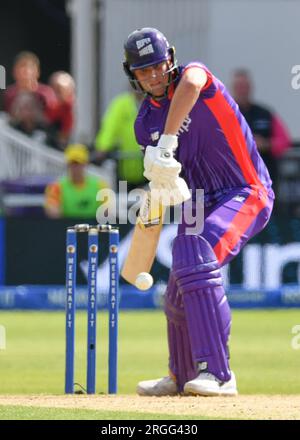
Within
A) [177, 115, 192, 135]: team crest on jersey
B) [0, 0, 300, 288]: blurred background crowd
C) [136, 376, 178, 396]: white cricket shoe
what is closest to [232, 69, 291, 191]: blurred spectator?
[0, 0, 300, 288]: blurred background crowd

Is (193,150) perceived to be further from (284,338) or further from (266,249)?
(266,249)

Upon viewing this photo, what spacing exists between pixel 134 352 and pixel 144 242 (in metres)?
2.83

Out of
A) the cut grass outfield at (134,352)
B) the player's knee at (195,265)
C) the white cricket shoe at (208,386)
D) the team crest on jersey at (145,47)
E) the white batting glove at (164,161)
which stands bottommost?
the cut grass outfield at (134,352)

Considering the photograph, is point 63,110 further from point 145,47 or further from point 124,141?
point 145,47

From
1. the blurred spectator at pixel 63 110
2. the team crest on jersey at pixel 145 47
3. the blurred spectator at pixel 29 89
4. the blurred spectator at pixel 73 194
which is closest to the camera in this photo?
the team crest on jersey at pixel 145 47

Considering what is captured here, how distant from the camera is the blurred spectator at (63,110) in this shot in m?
14.7

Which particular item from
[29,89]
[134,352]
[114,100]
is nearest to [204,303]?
[134,352]

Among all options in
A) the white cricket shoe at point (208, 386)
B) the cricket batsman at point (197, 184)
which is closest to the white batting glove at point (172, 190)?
the cricket batsman at point (197, 184)

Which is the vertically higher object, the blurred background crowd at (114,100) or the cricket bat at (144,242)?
the blurred background crowd at (114,100)

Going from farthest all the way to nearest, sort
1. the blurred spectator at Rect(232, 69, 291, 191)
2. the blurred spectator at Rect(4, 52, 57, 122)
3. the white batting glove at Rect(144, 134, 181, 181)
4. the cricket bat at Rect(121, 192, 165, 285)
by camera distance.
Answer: the blurred spectator at Rect(4, 52, 57, 122) → the blurred spectator at Rect(232, 69, 291, 191) → the cricket bat at Rect(121, 192, 165, 285) → the white batting glove at Rect(144, 134, 181, 181)

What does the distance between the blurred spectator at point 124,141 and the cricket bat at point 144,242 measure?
652 cm

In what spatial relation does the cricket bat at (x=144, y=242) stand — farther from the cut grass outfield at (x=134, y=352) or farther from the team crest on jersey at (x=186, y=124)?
the cut grass outfield at (x=134, y=352)

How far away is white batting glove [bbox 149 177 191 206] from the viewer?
668cm

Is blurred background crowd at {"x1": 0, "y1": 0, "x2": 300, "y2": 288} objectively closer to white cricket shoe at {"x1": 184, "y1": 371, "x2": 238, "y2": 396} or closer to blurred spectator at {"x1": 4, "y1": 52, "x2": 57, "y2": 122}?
blurred spectator at {"x1": 4, "y1": 52, "x2": 57, "y2": 122}
